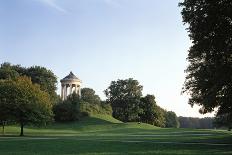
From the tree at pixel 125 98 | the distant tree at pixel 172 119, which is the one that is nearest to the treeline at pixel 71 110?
the tree at pixel 125 98

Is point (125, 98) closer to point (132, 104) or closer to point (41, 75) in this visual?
point (132, 104)

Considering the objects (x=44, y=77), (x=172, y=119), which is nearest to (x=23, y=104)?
(x=44, y=77)

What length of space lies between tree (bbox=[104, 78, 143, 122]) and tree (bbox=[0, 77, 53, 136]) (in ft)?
232

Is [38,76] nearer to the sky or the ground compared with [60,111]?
nearer to the sky

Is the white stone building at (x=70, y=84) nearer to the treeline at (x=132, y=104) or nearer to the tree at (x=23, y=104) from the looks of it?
the treeline at (x=132, y=104)

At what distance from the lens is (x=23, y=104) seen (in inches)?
2287

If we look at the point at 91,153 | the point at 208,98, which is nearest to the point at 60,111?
the point at 208,98

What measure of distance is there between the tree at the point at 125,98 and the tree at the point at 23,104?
70.7 m

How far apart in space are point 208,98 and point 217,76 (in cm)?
382

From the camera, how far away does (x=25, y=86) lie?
203ft

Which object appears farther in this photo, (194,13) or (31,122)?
(31,122)

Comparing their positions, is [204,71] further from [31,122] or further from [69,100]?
[69,100]

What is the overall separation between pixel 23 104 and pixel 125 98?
3158 inches

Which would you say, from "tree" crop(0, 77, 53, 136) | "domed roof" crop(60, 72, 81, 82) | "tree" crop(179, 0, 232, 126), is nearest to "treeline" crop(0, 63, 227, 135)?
"tree" crop(0, 77, 53, 136)
